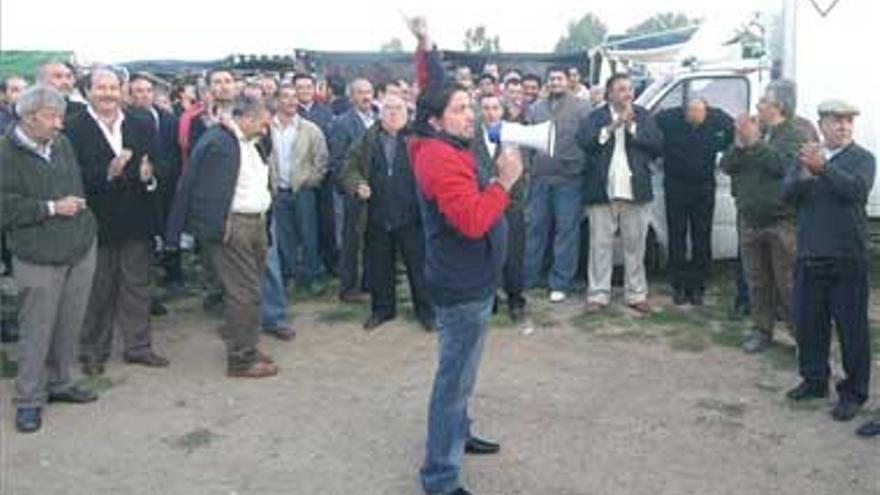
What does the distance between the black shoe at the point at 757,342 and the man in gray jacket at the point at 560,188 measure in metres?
1.93

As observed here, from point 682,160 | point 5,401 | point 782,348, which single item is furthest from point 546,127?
point 5,401

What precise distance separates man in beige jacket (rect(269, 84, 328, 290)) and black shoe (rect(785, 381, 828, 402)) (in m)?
4.33

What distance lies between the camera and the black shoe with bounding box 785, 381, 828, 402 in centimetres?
664

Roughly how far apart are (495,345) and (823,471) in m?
2.93

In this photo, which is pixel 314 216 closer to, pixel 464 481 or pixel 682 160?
pixel 682 160

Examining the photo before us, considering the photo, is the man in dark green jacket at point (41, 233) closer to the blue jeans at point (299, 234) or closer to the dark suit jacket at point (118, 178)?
the dark suit jacket at point (118, 178)

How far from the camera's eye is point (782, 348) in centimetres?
779

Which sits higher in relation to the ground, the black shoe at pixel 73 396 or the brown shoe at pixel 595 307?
the black shoe at pixel 73 396

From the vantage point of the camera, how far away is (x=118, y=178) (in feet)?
23.3

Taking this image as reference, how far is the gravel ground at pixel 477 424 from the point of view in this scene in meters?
5.48

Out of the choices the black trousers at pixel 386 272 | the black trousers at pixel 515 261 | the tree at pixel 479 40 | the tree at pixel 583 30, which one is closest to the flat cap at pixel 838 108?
the black trousers at pixel 515 261

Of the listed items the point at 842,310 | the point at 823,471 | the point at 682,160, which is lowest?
the point at 823,471

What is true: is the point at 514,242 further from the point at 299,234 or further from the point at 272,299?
the point at 299,234

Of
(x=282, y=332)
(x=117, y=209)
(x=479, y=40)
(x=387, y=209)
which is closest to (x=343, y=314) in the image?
(x=282, y=332)
